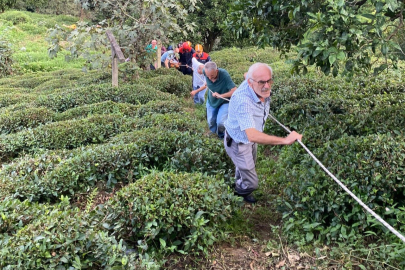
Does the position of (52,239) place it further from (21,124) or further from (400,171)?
(21,124)

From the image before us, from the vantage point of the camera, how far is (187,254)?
3.43 m

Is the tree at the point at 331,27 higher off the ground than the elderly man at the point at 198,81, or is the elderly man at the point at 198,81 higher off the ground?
the tree at the point at 331,27

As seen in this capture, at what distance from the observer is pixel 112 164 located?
4734 mm

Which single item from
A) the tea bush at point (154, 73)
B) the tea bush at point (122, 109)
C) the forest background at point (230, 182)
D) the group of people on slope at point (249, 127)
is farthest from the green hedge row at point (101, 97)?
the group of people on slope at point (249, 127)

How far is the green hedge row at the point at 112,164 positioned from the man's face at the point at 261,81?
4.32ft

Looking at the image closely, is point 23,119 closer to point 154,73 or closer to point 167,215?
point 167,215

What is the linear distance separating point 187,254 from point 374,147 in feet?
7.41

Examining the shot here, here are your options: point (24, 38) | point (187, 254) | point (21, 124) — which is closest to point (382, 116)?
point (187, 254)

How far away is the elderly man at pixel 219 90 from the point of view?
608cm

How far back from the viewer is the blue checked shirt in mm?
3783

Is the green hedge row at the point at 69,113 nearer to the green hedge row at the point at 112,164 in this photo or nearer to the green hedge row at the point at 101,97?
the green hedge row at the point at 101,97

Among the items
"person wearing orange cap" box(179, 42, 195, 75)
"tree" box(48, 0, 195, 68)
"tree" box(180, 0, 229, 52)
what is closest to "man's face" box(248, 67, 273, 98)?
"tree" box(48, 0, 195, 68)

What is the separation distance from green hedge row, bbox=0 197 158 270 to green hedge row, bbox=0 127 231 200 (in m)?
1.17

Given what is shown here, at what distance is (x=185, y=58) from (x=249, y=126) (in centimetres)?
944
